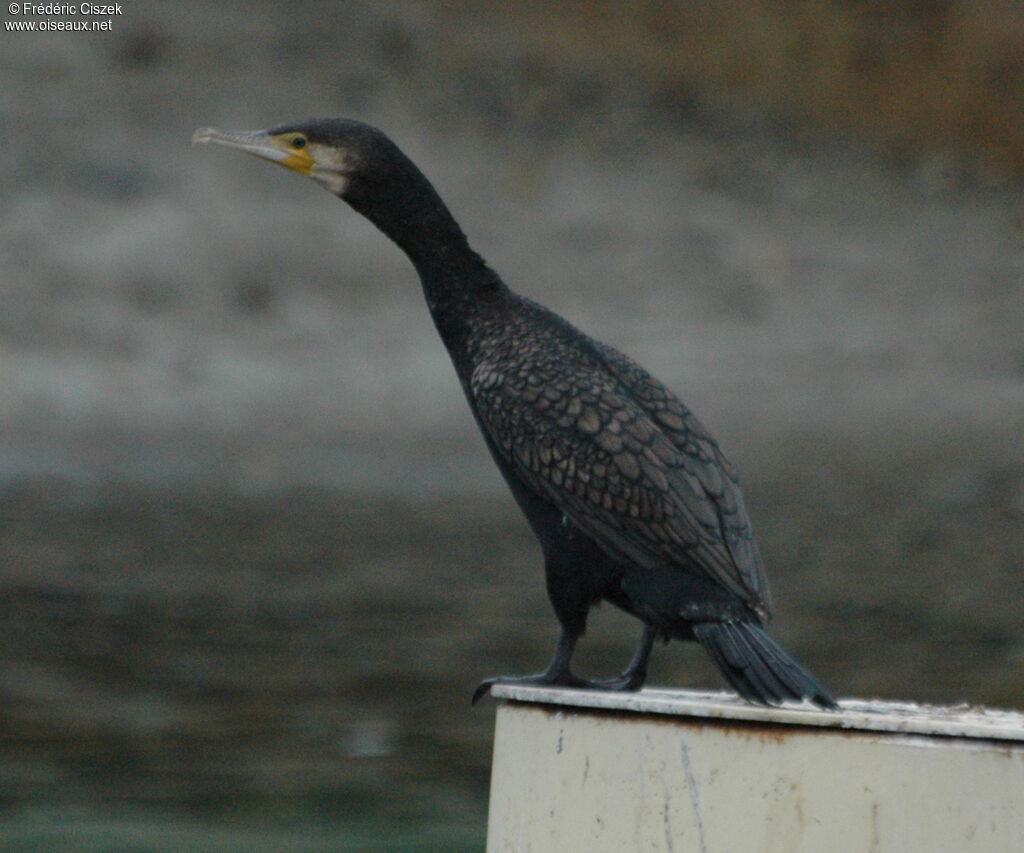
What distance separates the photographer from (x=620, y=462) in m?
4.31

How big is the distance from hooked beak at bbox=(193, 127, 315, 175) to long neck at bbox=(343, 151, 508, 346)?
13cm

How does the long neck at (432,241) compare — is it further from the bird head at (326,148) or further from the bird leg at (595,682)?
the bird leg at (595,682)

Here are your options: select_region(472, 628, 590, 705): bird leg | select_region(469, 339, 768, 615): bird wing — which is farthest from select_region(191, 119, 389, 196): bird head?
select_region(472, 628, 590, 705): bird leg

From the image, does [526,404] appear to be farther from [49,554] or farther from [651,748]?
[49,554]

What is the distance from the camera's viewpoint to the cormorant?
421 cm

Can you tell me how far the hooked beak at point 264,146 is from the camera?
485 cm

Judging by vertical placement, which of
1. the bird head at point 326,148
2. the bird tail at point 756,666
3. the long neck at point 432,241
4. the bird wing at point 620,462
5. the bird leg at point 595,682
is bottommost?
Result: the bird tail at point 756,666

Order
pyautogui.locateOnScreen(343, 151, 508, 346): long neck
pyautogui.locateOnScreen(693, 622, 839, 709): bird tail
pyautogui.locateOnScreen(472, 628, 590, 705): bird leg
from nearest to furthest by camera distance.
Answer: pyautogui.locateOnScreen(693, 622, 839, 709): bird tail → pyautogui.locateOnScreen(472, 628, 590, 705): bird leg → pyautogui.locateOnScreen(343, 151, 508, 346): long neck

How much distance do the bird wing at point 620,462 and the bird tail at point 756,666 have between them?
0.35ft

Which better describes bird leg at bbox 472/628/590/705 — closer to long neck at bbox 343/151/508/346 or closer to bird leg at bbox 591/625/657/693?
bird leg at bbox 591/625/657/693

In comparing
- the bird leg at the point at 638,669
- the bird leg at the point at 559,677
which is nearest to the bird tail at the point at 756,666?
the bird leg at the point at 638,669

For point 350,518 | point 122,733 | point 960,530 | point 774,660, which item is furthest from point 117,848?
point 960,530

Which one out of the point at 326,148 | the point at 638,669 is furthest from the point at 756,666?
the point at 326,148

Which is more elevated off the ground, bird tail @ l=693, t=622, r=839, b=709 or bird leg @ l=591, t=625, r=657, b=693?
bird leg @ l=591, t=625, r=657, b=693
